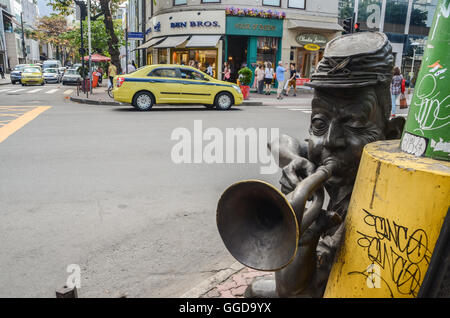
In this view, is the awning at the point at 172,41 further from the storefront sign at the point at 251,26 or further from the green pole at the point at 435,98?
the green pole at the point at 435,98

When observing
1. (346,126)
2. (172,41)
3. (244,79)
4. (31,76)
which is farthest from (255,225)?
(31,76)

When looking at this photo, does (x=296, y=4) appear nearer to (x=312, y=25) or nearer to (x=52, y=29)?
(x=312, y=25)

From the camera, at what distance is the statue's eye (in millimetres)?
1914

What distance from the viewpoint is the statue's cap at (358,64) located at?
1.75 m

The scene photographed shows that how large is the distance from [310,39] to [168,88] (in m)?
15.1

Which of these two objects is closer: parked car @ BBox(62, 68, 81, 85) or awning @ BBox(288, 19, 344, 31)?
awning @ BBox(288, 19, 344, 31)

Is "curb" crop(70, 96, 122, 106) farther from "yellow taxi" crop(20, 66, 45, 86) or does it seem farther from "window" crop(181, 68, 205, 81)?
"yellow taxi" crop(20, 66, 45, 86)

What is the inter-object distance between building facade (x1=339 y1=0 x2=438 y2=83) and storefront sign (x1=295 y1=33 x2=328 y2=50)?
7.14 metres

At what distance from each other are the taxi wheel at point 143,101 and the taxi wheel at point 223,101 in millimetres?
2497

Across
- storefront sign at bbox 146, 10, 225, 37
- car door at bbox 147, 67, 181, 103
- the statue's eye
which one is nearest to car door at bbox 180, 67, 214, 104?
car door at bbox 147, 67, 181, 103

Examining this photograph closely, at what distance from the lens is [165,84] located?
13.8 meters
